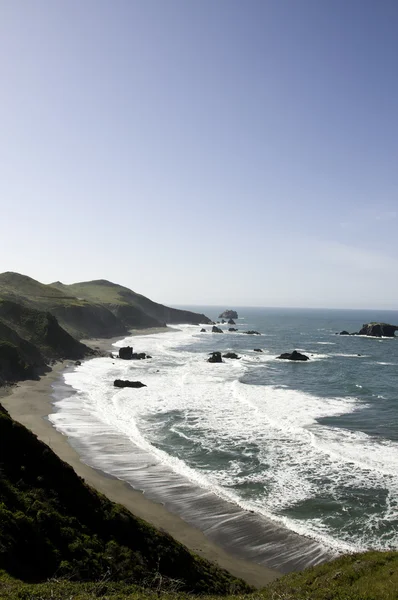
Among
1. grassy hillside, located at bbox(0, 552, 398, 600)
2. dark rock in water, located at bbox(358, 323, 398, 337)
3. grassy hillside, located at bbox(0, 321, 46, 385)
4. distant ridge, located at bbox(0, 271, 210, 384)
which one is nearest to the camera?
grassy hillside, located at bbox(0, 552, 398, 600)

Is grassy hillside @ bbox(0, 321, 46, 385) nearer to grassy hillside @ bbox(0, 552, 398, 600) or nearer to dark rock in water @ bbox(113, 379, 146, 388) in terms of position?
dark rock in water @ bbox(113, 379, 146, 388)

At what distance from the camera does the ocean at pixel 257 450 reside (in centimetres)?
2125

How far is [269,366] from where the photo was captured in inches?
3046

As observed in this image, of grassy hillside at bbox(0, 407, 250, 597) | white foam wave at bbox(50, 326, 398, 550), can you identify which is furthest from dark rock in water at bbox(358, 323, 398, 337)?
grassy hillside at bbox(0, 407, 250, 597)

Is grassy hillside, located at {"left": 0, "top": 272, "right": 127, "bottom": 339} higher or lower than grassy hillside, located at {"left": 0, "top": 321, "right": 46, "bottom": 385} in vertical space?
higher

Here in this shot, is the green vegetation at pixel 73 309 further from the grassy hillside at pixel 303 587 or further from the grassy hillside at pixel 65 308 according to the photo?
the grassy hillside at pixel 303 587

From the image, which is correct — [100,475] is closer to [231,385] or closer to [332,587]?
[332,587]

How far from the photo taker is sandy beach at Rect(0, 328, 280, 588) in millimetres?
18281

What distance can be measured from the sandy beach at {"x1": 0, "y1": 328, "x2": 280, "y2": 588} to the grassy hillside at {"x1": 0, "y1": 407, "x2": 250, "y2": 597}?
159cm

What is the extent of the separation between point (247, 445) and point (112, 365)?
46318 mm

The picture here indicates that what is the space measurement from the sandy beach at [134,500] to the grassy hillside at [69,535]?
5.21 ft

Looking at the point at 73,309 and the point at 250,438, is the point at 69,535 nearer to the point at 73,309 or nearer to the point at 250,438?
the point at 250,438

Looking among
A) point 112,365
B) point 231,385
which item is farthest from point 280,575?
point 112,365

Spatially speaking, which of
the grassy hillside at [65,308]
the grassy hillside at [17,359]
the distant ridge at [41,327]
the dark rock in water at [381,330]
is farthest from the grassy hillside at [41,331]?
the dark rock in water at [381,330]
